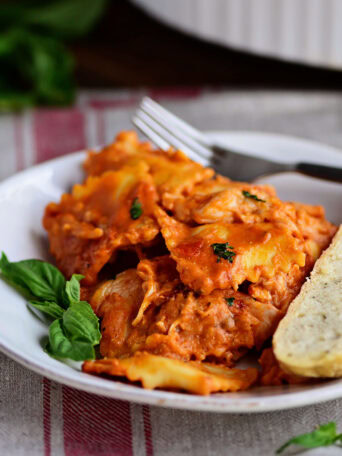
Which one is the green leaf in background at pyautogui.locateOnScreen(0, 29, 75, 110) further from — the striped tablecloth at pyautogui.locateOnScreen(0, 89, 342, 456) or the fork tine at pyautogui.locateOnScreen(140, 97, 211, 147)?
the striped tablecloth at pyautogui.locateOnScreen(0, 89, 342, 456)

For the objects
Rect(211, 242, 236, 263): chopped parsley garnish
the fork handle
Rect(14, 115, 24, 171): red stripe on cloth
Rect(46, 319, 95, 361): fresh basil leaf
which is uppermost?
Rect(211, 242, 236, 263): chopped parsley garnish

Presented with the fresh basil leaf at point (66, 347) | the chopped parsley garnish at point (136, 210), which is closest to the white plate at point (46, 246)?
the fresh basil leaf at point (66, 347)

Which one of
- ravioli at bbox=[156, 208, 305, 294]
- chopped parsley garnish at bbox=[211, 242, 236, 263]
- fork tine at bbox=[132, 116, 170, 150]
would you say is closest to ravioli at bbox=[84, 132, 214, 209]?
fork tine at bbox=[132, 116, 170, 150]

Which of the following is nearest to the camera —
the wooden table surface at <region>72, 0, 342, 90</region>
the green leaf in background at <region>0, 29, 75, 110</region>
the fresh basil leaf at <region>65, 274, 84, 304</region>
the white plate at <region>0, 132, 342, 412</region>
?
the white plate at <region>0, 132, 342, 412</region>

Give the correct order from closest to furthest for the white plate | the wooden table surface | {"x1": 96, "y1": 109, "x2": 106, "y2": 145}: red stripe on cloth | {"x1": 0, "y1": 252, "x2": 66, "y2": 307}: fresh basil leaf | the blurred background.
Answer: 1. the white plate
2. {"x1": 0, "y1": 252, "x2": 66, "y2": 307}: fresh basil leaf
3. the blurred background
4. {"x1": 96, "y1": 109, "x2": 106, "y2": 145}: red stripe on cloth
5. the wooden table surface

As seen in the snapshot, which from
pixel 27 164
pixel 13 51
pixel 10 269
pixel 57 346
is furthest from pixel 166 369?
pixel 13 51

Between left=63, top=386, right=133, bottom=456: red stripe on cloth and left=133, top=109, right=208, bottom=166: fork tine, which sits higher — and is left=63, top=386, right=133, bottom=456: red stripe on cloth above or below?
below
